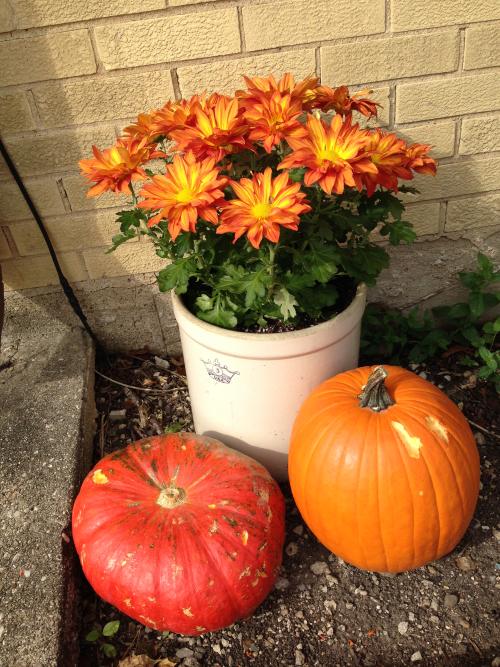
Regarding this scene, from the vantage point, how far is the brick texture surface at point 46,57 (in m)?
1.74

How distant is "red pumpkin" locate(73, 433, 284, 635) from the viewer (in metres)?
1.45

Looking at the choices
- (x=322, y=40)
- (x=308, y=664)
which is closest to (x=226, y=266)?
(x=322, y=40)

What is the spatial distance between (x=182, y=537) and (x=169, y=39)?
1.34 meters

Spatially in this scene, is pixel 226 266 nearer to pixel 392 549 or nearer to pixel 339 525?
pixel 339 525

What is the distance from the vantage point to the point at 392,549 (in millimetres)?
1533

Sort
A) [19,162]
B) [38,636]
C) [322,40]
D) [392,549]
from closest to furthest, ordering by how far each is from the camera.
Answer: [38,636], [392,549], [322,40], [19,162]

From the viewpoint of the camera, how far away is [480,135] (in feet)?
6.57

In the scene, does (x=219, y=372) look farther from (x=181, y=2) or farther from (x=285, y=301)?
(x=181, y=2)

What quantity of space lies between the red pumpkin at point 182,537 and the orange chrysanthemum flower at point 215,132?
30.8 inches

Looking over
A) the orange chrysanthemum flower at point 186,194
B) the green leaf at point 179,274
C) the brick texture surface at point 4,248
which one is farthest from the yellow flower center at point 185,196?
the brick texture surface at point 4,248

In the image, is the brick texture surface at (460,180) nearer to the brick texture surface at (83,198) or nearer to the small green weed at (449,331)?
the small green weed at (449,331)

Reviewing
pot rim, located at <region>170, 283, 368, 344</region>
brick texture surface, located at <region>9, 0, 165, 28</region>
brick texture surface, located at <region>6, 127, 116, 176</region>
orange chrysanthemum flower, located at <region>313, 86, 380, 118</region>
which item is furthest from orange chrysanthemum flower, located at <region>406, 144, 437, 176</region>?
brick texture surface, located at <region>6, 127, 116, 176</region>

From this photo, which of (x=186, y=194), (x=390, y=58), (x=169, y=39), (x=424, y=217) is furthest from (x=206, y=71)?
(x=424, y=217)

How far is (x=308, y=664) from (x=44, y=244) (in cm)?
150
